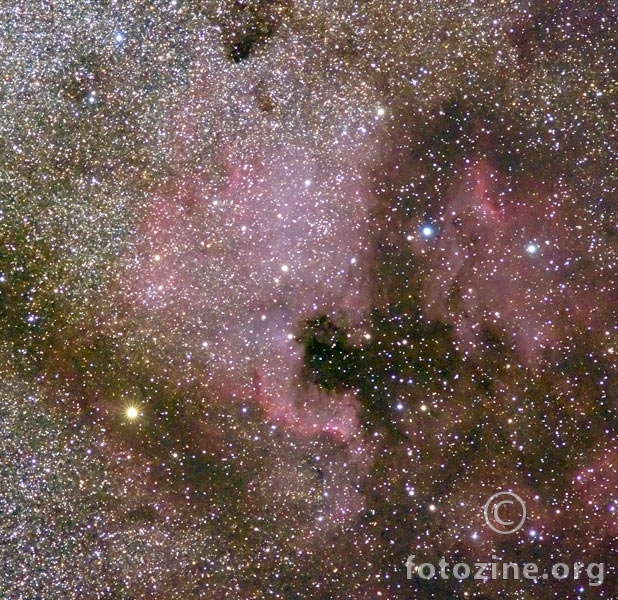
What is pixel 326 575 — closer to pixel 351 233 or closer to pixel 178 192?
pixel 351 233

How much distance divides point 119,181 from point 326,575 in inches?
63.9

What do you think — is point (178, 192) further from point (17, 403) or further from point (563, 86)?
point (563, 86)

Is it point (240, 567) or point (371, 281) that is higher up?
point (371, 281)

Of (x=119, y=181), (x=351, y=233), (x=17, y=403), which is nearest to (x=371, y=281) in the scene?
(x=351, y=233)

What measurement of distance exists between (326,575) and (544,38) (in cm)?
213

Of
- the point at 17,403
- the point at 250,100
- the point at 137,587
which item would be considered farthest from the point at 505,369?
the point at 17,403

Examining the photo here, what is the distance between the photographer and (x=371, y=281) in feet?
6.81

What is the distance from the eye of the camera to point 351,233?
2.08 meters

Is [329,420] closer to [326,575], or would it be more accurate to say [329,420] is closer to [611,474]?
[326,575]

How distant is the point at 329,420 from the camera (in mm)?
2076

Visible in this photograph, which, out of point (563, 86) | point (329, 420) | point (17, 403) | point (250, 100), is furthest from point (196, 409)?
point (563, 86)

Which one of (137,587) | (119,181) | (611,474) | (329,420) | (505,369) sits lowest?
(137,587)

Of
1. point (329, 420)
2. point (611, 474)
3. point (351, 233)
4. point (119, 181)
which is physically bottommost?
point (611, 474)

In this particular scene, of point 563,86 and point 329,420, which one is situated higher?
point 563,86
